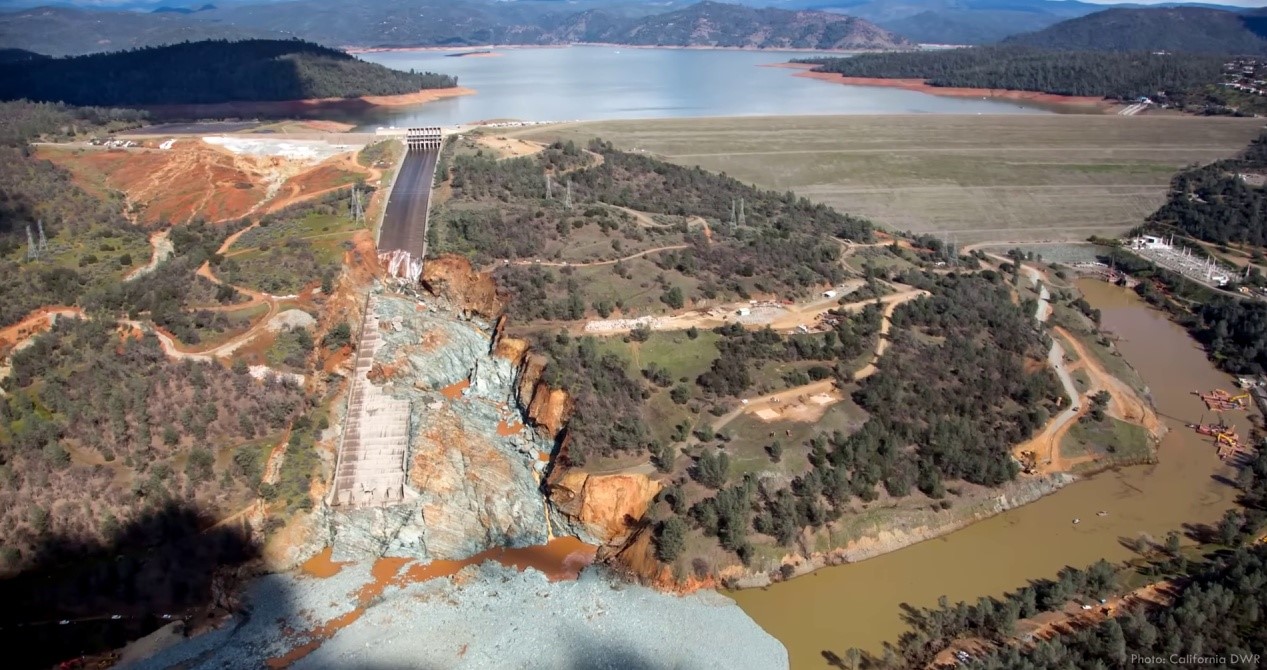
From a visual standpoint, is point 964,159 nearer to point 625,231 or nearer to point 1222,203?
point 1222,203

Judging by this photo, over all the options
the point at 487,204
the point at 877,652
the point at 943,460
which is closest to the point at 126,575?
the point at 877,652

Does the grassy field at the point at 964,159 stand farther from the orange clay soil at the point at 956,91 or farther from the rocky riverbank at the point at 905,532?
the rocky riverbank at the point at 905,532

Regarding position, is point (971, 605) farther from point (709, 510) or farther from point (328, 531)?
point (328, 531)

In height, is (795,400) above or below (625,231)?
below

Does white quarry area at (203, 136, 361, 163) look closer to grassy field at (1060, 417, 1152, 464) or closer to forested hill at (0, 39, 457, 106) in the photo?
forested hill at (0, 39, 457, 106)

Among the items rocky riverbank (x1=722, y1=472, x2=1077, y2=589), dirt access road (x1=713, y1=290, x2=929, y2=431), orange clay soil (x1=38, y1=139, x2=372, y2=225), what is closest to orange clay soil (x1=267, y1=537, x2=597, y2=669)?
rocky riverbank (x1=722, y1=472, x2=1077, y2=589)

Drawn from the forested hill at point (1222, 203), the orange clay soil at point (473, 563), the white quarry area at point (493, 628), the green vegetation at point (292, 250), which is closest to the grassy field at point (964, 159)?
the forested hill at point (1222, 203)

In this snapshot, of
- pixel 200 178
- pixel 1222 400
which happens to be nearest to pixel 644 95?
pixel 200 178
